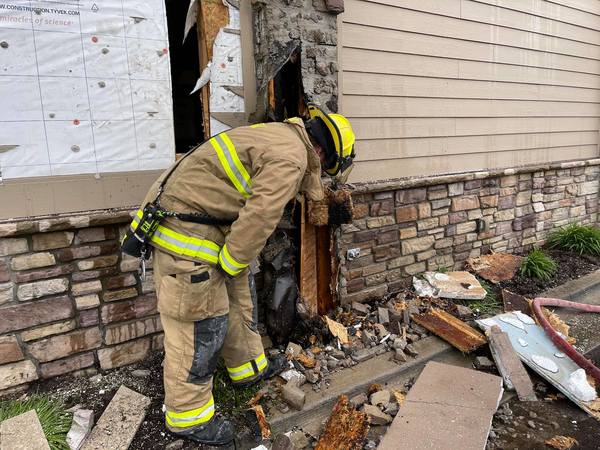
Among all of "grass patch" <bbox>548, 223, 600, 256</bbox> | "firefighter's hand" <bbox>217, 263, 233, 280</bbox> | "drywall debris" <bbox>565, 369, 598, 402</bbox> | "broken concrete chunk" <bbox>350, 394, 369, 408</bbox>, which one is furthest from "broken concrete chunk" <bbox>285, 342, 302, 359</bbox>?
"grass patch" <bbox>548, 223, 600, 256</bbox>

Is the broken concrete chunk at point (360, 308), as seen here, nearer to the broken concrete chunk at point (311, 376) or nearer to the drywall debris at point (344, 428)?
the broken concrete chunk at point (311, 376)

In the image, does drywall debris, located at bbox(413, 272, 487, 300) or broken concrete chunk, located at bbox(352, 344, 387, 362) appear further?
drywall debris, located at bbox(413, 272, 487, 300)

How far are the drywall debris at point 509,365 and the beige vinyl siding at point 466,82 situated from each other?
1.90 m

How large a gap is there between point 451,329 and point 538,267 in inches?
82.1

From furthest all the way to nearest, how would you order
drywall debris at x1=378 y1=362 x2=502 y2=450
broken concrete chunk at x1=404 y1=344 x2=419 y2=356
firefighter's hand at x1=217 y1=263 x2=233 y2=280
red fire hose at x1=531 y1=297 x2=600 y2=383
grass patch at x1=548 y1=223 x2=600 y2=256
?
1. grass patch at x1=548 y1=223 x2=600 y2=256
2. broken concrete chunk at x1=404 y1=344 x2=419 y2=356
3. red fire hose at x1=531 y1=297 x2=600 y2=383
4. drywall debris at x1=378 y1=362 x2=502 y2=450
5. firefighter's hand at x1=217 y1=263 x2=233 y2=280

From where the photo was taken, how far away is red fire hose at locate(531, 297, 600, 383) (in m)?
3.26

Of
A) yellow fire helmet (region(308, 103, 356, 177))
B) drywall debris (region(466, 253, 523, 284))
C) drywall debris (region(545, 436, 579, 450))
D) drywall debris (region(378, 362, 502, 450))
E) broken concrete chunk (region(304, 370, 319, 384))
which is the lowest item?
drywall debris (region(545, 436, 579, 450))

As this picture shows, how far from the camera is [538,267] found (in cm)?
511

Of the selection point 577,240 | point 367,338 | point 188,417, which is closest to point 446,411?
point 367,338

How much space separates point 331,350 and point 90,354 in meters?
1.86

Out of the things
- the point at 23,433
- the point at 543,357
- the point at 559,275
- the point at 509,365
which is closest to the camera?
the point at 23,433

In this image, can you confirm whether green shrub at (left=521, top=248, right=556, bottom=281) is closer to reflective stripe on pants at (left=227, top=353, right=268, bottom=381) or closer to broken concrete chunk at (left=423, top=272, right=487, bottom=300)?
broken concrete chunk at (left=423, top=272, right=487, bottom=300)

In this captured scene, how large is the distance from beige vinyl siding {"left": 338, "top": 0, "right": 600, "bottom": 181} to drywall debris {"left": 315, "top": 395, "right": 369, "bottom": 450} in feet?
7.26

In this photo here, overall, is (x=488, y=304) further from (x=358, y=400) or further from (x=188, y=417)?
(x=188, y=417)
